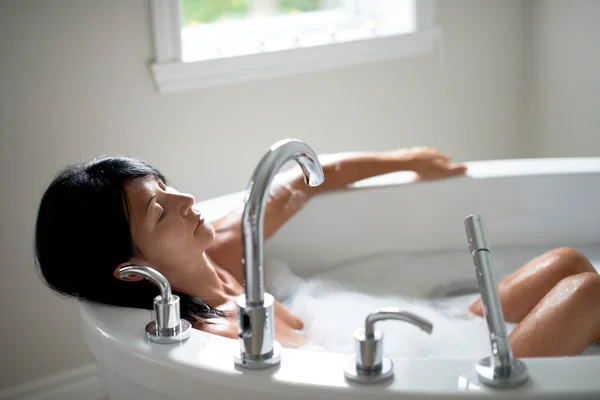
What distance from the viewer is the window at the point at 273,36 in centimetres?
223

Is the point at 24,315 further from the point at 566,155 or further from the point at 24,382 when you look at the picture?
the point at 566,155

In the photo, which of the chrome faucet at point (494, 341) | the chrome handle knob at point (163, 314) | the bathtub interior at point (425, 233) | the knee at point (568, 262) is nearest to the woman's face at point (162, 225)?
the chrome handle knob at point (163, 314)

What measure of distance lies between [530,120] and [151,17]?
58.7 inches

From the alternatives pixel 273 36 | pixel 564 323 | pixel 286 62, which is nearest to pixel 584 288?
pixel 564 323

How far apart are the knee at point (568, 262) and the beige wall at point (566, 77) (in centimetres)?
106

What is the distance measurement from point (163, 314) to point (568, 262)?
95 centimetres

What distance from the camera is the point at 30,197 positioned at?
6.86 ft

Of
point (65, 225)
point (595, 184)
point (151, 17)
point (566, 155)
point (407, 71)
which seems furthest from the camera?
point (566, 155)

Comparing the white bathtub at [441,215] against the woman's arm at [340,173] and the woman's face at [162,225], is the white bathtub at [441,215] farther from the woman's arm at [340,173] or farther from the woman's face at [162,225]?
the woman's face at [162,225]

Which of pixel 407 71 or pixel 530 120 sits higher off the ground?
pixel 407 71

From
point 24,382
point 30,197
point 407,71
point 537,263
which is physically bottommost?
point 24,382

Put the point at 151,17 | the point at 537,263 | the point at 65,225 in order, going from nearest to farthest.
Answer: the point at 65,225
the point at 537,263
the point at 151,17

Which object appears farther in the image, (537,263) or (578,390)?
(537,263)

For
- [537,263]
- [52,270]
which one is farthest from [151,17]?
[537,263]
